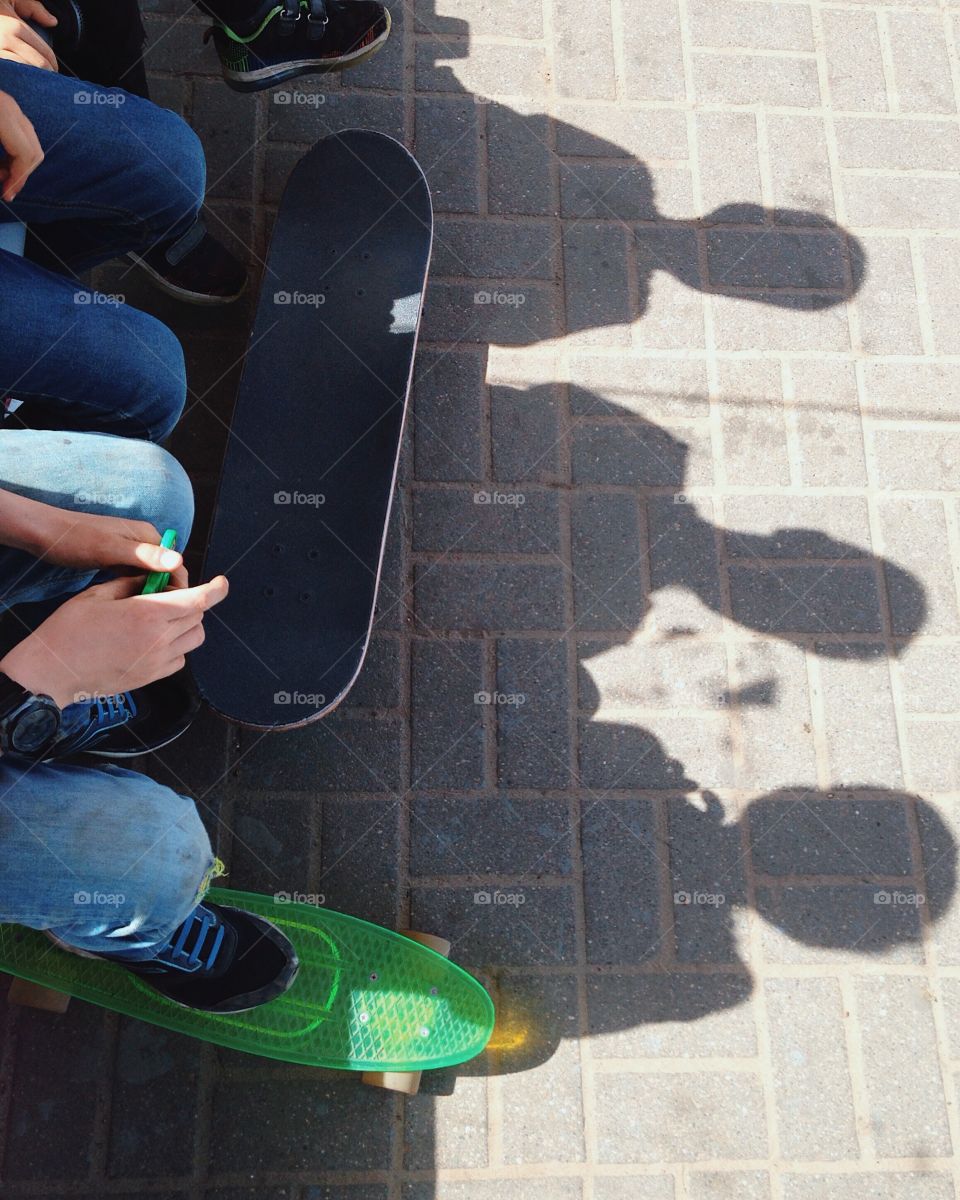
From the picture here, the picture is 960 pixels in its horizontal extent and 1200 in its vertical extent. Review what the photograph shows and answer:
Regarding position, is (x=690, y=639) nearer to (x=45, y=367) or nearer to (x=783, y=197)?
(x=783, y=197)

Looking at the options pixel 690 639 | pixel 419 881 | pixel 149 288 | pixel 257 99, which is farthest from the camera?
pixel 257 99

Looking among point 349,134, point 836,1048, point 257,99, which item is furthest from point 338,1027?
point 257,99

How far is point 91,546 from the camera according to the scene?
1.91 metres

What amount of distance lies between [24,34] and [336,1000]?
2.49 meters

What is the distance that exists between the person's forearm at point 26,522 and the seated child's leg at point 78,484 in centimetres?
4

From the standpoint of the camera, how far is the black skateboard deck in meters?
2.46

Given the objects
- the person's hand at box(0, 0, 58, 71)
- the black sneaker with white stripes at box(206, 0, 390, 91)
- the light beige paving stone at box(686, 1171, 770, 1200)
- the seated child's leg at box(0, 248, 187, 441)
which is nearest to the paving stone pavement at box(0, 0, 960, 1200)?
the light beige paving stone at box(686, 1171, 770, 1200)

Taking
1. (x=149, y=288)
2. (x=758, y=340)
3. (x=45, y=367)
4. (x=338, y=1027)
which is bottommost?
(x=338, y=1027)

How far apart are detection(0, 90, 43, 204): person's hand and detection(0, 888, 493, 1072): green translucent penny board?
1750mm

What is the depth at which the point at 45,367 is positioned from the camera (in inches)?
84.7

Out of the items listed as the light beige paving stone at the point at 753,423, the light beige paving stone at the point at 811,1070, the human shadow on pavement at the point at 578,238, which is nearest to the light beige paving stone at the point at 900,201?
the human shadow on pavement at the point at 578,238

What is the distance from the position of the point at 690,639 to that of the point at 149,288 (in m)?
2.02

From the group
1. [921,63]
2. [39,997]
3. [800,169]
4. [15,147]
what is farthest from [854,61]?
[39,997]

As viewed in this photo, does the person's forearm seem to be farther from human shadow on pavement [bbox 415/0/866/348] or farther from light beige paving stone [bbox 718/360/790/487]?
light beige paving stone [bbox 718/360/790/487]
